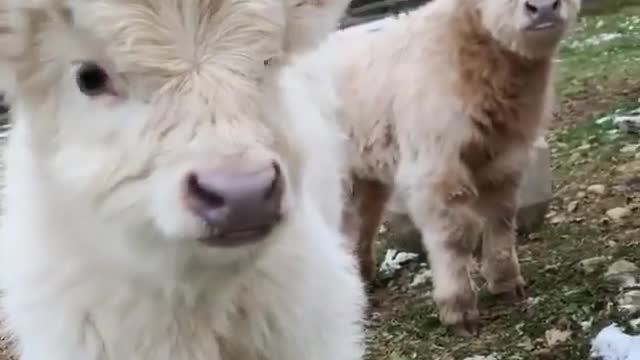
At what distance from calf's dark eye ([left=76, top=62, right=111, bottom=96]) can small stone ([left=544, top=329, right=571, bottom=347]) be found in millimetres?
2888

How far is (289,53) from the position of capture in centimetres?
290

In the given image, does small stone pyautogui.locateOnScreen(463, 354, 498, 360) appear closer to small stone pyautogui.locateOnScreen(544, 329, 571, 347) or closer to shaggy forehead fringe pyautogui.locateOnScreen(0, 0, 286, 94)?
small stone pyautogui.locateOnScreen(544, 329, 571, 347)

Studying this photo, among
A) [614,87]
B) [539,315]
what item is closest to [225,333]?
[539,315]

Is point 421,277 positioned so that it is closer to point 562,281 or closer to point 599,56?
point 562,281

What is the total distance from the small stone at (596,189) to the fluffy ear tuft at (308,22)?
4434 millimetres

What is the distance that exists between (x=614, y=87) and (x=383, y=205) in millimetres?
4024

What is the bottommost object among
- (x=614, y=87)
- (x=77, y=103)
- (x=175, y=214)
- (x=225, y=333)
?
(x=614, y=87)

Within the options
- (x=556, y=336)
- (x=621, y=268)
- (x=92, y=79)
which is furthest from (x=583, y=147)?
(x=92, y=79)

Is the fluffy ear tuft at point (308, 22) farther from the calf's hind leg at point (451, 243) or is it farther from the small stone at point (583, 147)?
the small stone at point (583, 147)

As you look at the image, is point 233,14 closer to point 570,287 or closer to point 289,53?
point 289,53

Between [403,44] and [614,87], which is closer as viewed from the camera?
[403,44]

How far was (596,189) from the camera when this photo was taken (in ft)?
23.8

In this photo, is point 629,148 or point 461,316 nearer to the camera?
point 461,316

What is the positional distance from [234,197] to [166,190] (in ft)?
0.59
